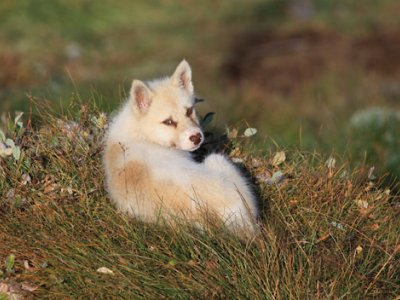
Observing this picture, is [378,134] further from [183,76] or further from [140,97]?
[140,97]

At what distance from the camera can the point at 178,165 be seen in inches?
218

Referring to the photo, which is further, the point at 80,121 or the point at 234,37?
the point at 234,37

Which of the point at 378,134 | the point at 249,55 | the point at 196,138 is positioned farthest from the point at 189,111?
the point at 249,55

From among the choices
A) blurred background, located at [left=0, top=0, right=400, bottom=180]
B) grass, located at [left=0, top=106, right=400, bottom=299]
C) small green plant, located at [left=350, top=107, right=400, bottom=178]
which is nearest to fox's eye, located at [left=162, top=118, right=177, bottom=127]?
grass, located at [left=0, top=106, right=400, bottom=299]

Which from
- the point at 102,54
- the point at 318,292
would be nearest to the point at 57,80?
the point at 102,54

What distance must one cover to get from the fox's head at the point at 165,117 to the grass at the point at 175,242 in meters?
0.48

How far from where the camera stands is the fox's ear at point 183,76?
261 inches

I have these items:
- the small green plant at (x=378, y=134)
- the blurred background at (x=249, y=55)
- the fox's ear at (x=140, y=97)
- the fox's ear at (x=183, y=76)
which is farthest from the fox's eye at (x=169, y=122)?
the small green plant at (x=378, y=134)

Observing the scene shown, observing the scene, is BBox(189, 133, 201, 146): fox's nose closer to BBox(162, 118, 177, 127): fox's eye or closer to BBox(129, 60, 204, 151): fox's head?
BBox(129, 60, 204, 151): fox's head

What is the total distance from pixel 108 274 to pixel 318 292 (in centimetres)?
136

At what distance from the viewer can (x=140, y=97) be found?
6254mm

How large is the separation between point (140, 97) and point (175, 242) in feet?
4.94

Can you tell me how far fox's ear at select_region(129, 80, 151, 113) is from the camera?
244 inches

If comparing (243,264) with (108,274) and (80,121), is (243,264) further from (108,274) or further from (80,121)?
(80,121)
